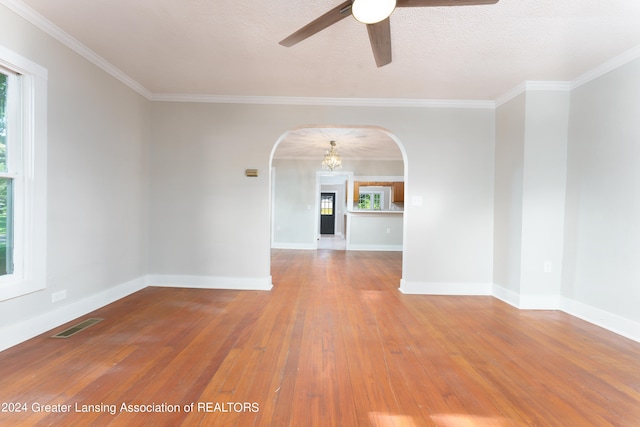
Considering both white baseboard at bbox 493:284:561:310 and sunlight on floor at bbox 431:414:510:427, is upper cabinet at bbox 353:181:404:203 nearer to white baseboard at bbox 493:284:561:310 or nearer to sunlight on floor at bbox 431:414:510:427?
white baseboard at bbox 493:284:561:310

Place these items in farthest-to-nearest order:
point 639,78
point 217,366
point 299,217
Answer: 1. point 299,217
2. point 639,78
3. point 217,366

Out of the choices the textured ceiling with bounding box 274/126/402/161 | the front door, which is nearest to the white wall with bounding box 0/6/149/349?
the textured ceiling with bounding box 274/126/402/161

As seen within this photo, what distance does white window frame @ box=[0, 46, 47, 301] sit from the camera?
7.25 ft

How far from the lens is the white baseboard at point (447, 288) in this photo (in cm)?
379

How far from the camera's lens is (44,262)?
2391 millimetres

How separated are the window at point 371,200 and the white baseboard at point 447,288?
437cm

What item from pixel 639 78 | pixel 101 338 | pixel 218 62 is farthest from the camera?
pixel 218 62

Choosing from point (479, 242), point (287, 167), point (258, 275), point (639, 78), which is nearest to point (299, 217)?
point (287, 167)

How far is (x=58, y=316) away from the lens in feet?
8.32

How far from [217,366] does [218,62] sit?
2.72m

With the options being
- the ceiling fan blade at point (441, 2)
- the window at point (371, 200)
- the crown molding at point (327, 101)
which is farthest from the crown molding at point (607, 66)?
the window at point (371, 200)

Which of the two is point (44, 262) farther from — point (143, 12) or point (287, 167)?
point (287, 167)

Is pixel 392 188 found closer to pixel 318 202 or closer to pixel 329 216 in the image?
pixel 318 202

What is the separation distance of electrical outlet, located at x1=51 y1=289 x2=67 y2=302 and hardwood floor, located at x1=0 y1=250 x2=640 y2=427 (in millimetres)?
264
